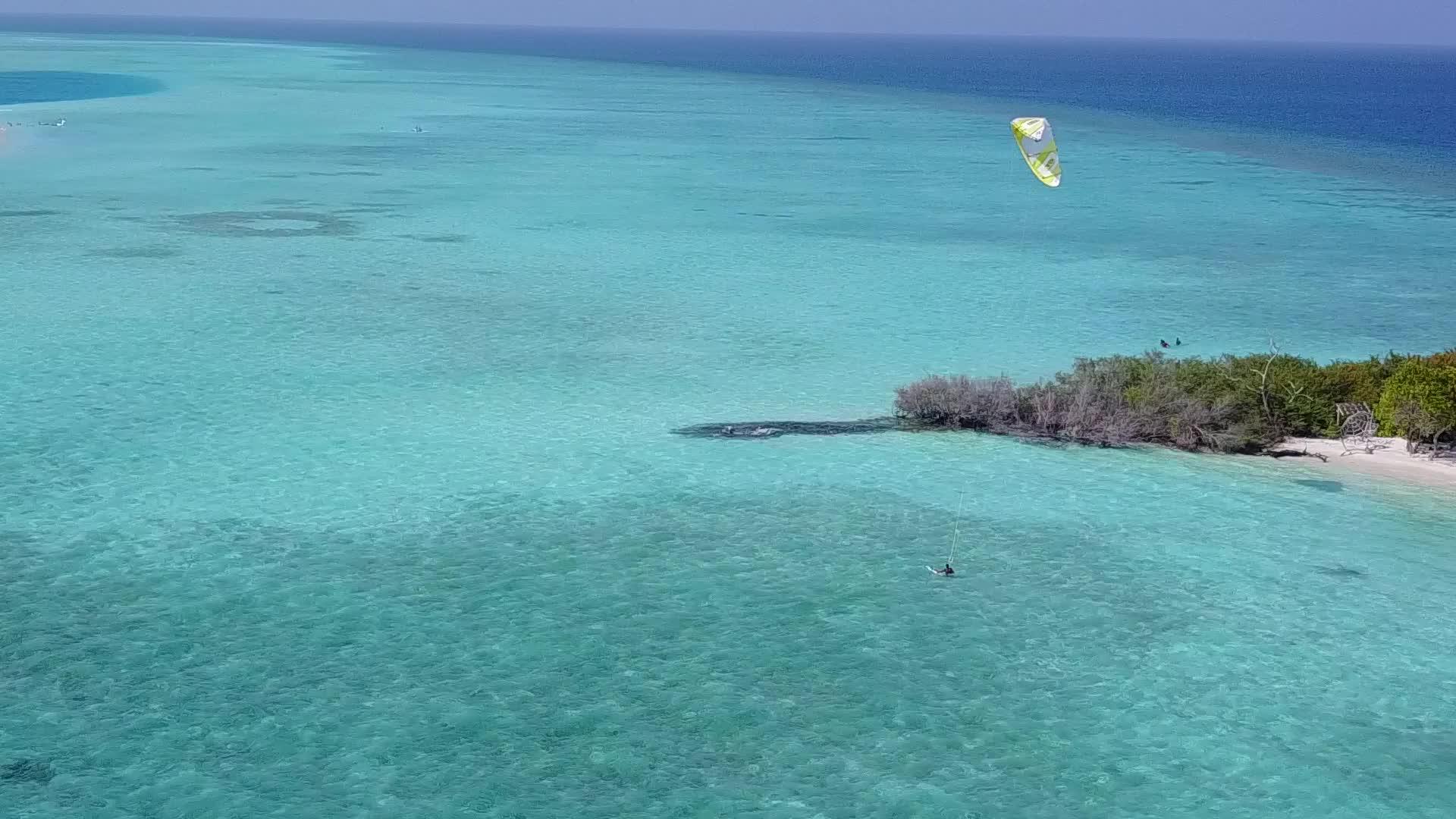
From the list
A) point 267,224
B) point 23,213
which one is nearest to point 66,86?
point 23,213

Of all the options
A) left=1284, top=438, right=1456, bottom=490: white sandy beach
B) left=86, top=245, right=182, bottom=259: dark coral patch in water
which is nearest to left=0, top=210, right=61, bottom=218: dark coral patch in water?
left=86, top=245, right=182, bottom=259: dark coral patch in water

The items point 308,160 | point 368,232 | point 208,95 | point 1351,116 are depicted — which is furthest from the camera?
point 1351,116

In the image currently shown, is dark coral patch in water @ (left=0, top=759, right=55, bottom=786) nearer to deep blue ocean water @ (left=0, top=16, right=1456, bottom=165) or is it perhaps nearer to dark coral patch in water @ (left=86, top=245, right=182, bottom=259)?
dark coral patch in water @ (left=86, top=245, right=182, bottom=259)

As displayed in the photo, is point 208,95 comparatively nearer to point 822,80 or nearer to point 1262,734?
point 822,80

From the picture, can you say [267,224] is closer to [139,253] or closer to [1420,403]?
[139,253]

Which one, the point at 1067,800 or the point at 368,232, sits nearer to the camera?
the point at 1067,800

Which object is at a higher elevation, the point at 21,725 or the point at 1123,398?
the point at 1123,398

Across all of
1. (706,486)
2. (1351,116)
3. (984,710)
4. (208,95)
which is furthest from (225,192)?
(1351,116)
